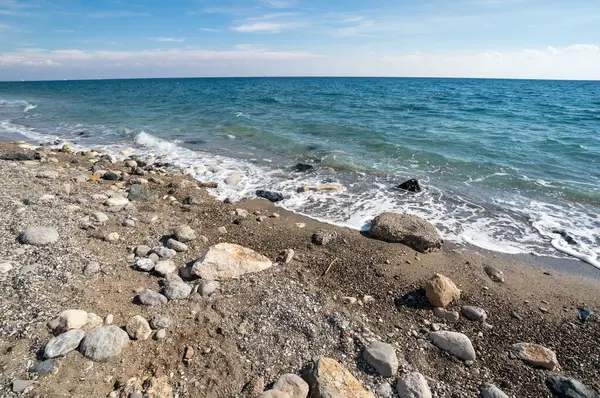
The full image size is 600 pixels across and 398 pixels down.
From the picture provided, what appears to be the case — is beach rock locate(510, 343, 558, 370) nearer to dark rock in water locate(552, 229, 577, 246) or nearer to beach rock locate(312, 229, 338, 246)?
beach rock locate(312, 229, 338, 246)

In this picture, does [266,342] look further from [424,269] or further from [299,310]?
[424,269]

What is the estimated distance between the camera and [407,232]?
6664mm

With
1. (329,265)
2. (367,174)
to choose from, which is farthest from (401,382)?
(367,174)

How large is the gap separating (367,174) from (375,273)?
6142 mm

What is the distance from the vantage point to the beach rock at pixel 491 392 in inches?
138

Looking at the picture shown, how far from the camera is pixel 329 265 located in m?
5.80

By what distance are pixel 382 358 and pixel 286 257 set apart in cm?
259

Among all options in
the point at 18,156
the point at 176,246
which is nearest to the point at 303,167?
the point at 176,246

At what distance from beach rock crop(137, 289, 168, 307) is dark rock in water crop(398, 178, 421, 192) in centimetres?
752

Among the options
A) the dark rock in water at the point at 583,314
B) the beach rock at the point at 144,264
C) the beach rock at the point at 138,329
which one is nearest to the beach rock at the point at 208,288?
the beach rock at the point at 138,329

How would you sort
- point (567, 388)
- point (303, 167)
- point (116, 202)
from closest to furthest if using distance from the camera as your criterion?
point (567, 388)
point (116, 202)
point (303, 167)

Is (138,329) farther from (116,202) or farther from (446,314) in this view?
(116,202)

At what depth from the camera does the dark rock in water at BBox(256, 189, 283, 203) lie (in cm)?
906

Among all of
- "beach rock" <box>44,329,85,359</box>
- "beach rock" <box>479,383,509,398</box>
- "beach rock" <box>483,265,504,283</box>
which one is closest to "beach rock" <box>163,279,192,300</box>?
"beach rock" <box>44,329,85,359</box>
